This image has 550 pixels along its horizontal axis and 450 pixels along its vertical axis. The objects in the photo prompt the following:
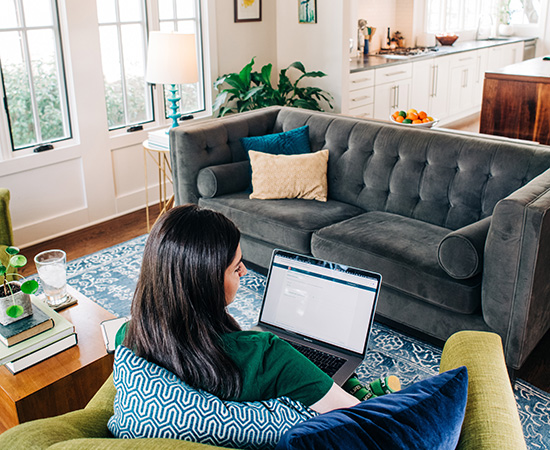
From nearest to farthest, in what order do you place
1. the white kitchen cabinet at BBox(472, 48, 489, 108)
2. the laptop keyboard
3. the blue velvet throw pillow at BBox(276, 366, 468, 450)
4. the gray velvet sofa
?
the blue velvet throw pillow at BBox(276, 366, 468, 450) < the laptop keyboard < the gray velvet sofa < the white kitchen cabinet at BBox(472, 48, 489, 108)

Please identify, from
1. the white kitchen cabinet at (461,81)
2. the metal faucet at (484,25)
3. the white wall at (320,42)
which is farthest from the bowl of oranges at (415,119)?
the metal faucet at (484,25)

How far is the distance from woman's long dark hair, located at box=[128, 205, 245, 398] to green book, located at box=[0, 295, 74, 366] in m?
0.95

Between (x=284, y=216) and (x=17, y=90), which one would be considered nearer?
(x=284, y=216)

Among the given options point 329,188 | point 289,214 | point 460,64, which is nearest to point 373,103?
point 460,64

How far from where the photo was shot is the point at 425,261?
250 centimetres

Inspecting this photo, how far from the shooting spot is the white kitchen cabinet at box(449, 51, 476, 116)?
702cm

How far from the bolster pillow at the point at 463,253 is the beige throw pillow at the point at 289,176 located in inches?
40.3

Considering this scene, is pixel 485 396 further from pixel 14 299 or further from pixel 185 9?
pixel 185 9

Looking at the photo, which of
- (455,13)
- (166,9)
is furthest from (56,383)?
(455,13)

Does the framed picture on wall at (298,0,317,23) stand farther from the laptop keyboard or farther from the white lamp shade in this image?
the laptop keyboard

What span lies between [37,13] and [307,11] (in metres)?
2.24

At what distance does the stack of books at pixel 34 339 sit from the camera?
6.21 feet

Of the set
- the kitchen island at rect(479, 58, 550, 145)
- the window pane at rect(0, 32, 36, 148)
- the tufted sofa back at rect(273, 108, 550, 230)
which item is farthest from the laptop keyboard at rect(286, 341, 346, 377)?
the kitchen island at rect(479, 58, 550, 145)

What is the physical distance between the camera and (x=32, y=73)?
359 centimetres
